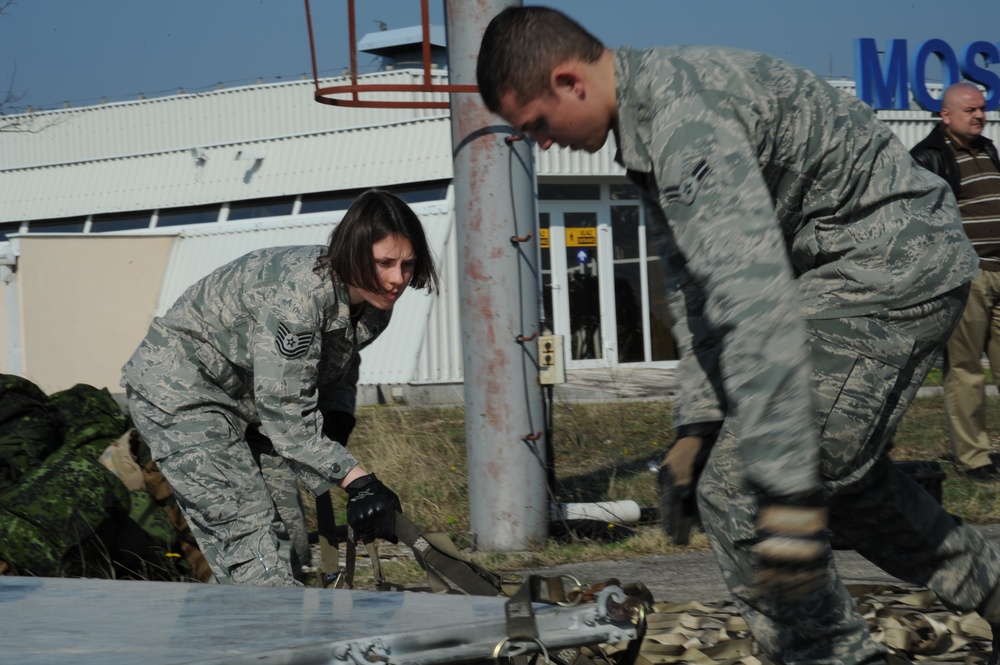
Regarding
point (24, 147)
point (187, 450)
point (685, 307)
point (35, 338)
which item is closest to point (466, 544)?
point (187, 450)

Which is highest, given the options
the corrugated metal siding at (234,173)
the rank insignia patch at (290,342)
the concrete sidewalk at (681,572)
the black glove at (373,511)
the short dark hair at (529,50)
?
the corrugated metal siding at (234,173)

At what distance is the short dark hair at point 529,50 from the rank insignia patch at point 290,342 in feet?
4.89

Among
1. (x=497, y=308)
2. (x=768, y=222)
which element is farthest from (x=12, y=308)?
(x=768, y=222)

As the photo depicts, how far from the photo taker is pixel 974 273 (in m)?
2.70

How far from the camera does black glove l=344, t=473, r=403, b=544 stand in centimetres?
350

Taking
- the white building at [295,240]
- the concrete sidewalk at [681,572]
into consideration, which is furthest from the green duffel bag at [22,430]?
the white building at [295,240]

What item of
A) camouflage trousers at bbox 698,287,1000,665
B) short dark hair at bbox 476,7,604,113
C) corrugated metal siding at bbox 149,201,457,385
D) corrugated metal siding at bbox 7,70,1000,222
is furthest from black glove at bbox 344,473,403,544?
corrugated metal siding at bbox 7,70,1000,222

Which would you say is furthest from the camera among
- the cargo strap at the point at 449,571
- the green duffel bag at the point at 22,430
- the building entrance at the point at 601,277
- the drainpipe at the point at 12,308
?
the building entrance at the point at 601,277

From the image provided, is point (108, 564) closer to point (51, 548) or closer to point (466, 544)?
point (51, 548)

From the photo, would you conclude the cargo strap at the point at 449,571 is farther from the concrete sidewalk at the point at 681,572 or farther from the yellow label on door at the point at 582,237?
the yellow label on door at the point at 582,237

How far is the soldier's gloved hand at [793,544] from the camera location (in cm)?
207

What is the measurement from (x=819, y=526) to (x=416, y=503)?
4.56 meters

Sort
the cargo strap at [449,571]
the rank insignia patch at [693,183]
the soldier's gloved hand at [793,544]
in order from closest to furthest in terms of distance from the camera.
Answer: the soldier's gloved hand at [793,544]
the rank insignia patch at [693,183]
the cargo strap at [449,571]

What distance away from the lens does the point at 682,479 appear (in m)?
2.83
